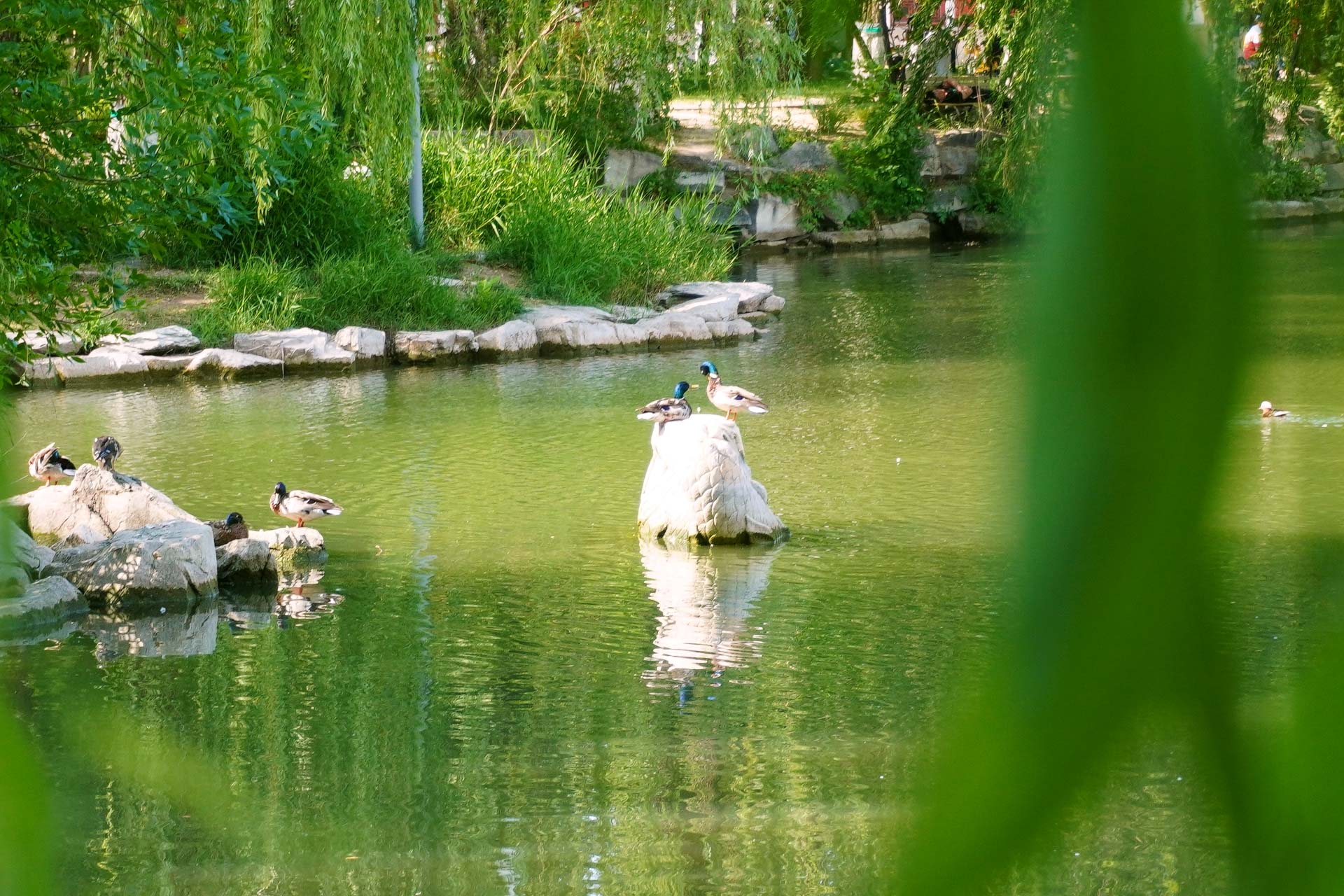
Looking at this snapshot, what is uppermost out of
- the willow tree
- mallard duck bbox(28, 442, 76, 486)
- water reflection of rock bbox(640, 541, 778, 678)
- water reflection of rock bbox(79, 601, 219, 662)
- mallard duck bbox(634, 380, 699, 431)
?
the willow tree

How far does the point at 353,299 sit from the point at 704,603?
11021 mm

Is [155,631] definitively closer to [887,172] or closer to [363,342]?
[363,342]

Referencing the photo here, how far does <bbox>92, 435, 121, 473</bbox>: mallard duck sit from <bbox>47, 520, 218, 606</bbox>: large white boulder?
116cm

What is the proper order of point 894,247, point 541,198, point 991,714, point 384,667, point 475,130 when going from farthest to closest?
point 894,247 < point 475,130 < point 541,198 < point 384,667 < point 991,714

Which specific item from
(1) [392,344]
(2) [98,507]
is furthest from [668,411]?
(1) [392,344]

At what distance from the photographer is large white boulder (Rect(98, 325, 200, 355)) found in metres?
17.2

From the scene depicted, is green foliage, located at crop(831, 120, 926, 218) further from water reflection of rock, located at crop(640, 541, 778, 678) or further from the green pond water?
water reflection of rock, located at crop(640, 541, 778, 678)

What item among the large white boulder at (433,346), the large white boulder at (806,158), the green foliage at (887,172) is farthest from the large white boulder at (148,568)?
the large white boulder at (806,158)

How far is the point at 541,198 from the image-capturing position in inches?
907

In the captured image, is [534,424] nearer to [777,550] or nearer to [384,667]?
[777,550]

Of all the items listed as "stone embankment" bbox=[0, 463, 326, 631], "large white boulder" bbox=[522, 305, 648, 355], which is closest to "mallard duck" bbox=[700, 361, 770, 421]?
"stone embankment" bbox=[0, 463, 326, 631]

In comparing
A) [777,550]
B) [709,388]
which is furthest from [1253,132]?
[709,388]

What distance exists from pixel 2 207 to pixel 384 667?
10.5ft

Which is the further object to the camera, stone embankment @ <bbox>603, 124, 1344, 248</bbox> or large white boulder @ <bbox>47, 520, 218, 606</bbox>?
stone embankment @ <bbox>603, 124, 1344, 248</bbox>
